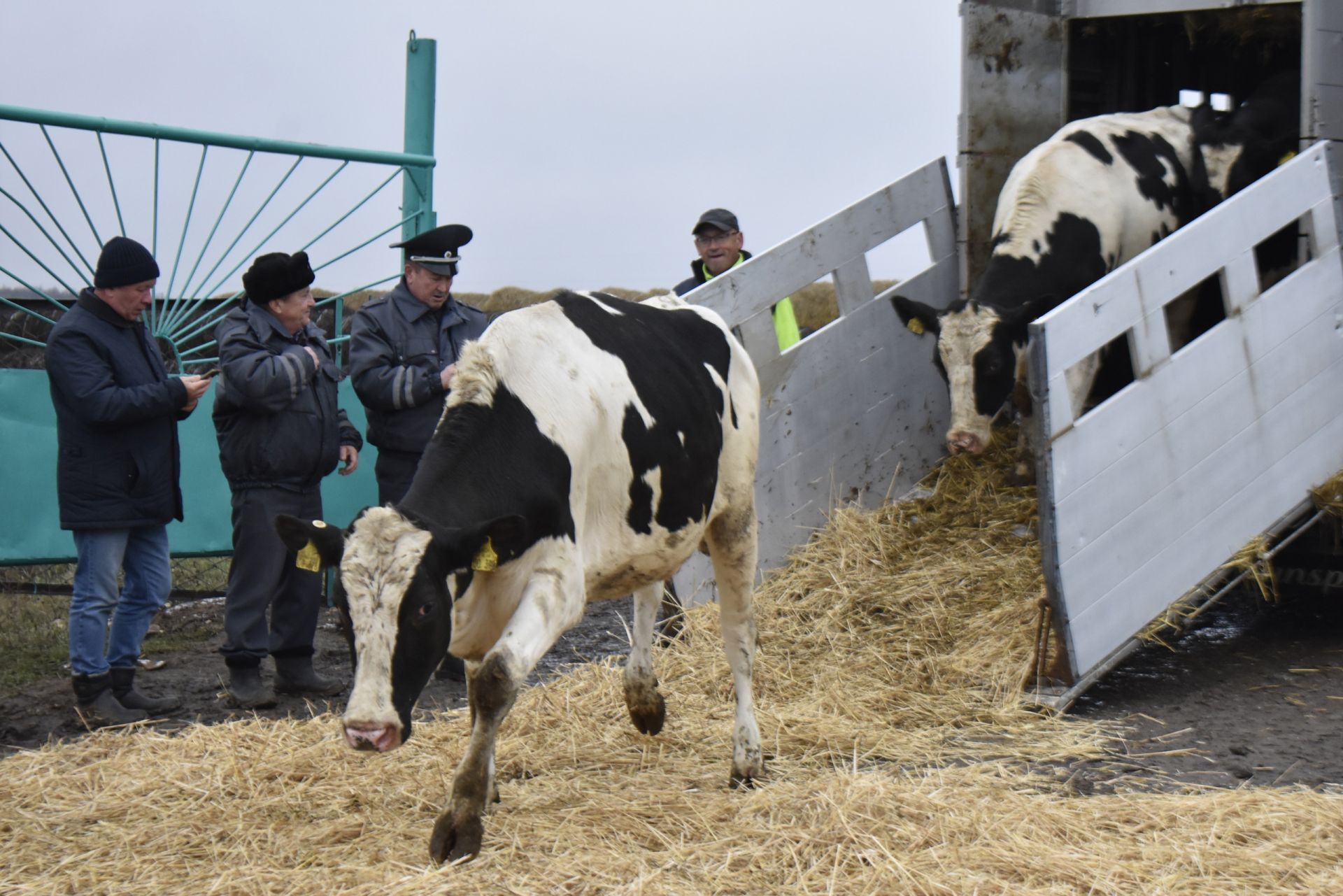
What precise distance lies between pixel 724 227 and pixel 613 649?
242 centimetres

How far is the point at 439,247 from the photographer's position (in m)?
6.51

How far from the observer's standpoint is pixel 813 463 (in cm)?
747

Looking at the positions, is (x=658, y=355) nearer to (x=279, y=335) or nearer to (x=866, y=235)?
(x=279, y=335)

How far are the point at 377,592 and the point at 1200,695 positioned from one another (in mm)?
3967

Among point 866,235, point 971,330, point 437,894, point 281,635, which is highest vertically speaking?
point 866,235

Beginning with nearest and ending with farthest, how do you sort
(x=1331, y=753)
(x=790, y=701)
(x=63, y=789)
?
(x=63, y=789)
(x=1331, y=753)
(x=790, y=701)

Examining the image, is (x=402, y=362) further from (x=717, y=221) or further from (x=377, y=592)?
(x=377, y=592)

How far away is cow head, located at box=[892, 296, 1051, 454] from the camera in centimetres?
730

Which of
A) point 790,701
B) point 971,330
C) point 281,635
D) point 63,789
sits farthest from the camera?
point 971,330

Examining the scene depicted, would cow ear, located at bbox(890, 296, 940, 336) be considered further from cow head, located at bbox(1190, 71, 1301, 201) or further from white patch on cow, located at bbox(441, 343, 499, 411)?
white patch on cow, located at bbox(441, 343, 499, 411)

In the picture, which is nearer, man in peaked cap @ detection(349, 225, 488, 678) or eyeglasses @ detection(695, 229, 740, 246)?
man in peaked cap @ detection(349, 225, 488, 678)

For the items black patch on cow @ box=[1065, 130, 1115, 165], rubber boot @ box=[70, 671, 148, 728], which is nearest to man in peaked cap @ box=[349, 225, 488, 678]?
rubber boot @ box=[70, 671, 148, 728]

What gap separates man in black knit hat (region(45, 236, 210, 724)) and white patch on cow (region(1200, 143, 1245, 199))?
5829 millimetres

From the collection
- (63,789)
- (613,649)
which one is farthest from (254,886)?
(613,649)
